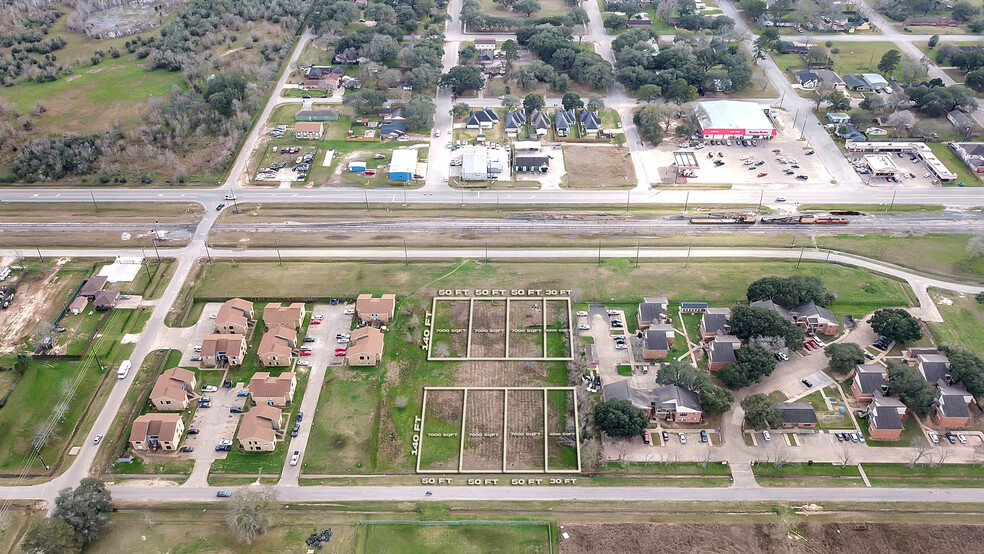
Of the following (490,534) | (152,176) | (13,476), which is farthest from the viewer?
(152,176)

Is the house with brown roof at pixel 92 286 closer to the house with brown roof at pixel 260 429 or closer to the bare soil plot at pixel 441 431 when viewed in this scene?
the house with brown roof at pixel 260 429

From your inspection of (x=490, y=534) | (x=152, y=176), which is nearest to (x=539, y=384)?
(x=490, y=534)

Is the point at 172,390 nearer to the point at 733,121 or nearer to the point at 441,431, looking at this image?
the point at 441,431

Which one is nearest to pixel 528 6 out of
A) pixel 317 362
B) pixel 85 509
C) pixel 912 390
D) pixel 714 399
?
pixel 317 362

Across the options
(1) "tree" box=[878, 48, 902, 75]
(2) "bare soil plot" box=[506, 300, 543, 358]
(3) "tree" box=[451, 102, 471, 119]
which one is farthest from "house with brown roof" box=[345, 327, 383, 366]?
(1) "tree" box=[878, 48, 902, 75]

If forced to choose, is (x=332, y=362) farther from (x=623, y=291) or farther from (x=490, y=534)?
(x=623, y=291)

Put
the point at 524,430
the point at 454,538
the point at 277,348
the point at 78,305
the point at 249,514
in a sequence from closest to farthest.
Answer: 1. the point at 249,514
2. the point at 454,538
3. the point at 524,430
4. the point at 277,348
5. the point at 78,305
